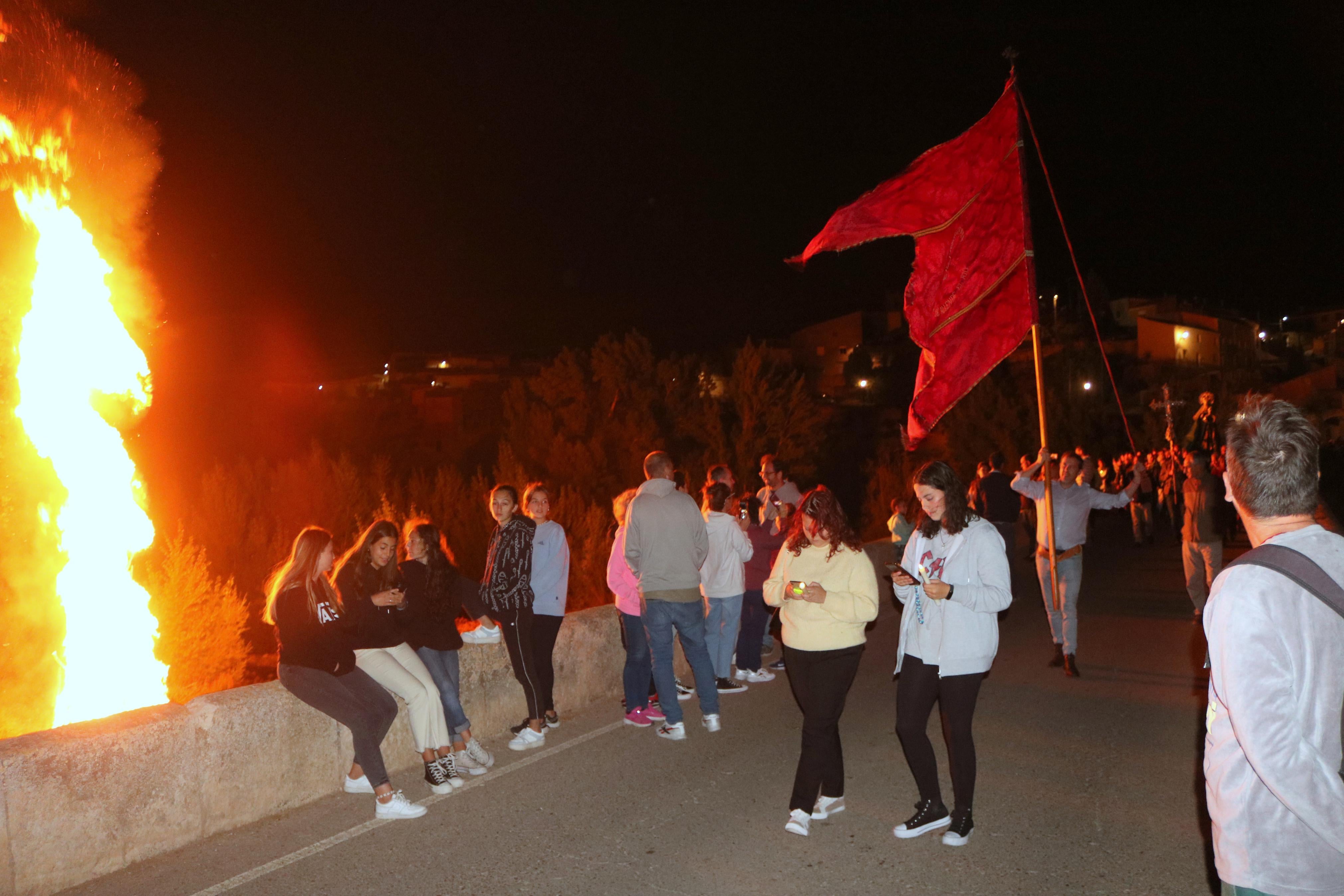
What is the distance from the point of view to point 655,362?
33.5 m

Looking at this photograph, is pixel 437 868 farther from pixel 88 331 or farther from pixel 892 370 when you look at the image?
pixel 892 370

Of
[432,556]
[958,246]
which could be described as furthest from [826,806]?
[958,246]

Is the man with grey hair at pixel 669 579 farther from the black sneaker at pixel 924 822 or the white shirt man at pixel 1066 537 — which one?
the white shirt man at pixel 1066 537

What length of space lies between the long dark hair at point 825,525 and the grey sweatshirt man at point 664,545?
2090mm

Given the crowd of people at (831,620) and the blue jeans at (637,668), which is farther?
the blue jeans at (637,668)

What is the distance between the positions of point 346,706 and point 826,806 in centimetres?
282

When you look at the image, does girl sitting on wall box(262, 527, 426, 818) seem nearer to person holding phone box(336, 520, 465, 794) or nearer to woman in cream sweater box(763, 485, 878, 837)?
person holding phone box(336, 520, 465, 794)

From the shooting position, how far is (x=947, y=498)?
5.05m

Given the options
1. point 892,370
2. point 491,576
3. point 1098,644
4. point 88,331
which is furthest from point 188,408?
point 892,370

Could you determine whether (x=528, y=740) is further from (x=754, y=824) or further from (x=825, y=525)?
(x=825, y=525)

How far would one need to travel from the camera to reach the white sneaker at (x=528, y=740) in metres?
7.04

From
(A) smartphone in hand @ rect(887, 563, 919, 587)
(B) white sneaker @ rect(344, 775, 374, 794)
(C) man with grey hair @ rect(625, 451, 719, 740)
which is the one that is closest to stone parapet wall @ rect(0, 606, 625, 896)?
(B) white sneaker @ rect(344, 775, 374, 794)

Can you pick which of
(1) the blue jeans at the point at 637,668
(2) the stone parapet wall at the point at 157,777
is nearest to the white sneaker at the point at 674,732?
(1) the blue jeans at the point at 637,668

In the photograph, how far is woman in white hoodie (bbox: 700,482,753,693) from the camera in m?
8.56
